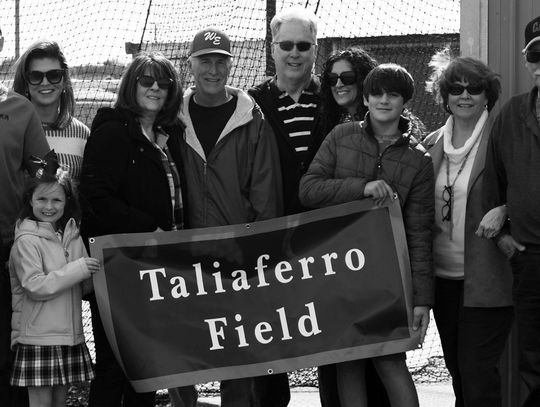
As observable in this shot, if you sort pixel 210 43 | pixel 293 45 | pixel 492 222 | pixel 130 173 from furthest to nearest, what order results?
pixel 293 45 < pixel 210 43 < pixel 130 173 < pixel 492 222

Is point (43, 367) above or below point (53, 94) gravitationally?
below

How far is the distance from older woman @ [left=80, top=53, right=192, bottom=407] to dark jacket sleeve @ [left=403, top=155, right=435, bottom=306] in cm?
→ 122

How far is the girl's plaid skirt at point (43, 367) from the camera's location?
16.4 ft

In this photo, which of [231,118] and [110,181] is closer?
[110,181]

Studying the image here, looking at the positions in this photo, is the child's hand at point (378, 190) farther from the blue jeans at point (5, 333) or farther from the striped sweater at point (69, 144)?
the blue jeans at point (5, 333)

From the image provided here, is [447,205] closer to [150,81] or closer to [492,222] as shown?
[492,222]

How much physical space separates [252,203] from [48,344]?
1.27 meters

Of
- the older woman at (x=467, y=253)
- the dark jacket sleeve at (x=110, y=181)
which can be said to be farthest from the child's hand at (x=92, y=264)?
the older woman at (x=467, y=253)

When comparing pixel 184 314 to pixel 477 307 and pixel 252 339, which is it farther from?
pixel 477 307

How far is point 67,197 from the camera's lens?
5133 millimetres

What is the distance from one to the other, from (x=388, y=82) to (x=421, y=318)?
1.18 metres

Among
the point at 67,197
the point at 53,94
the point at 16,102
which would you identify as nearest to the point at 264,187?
the point at 67,197

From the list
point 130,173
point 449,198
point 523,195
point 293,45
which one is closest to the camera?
point 523,195

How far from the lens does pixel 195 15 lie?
365 inches
